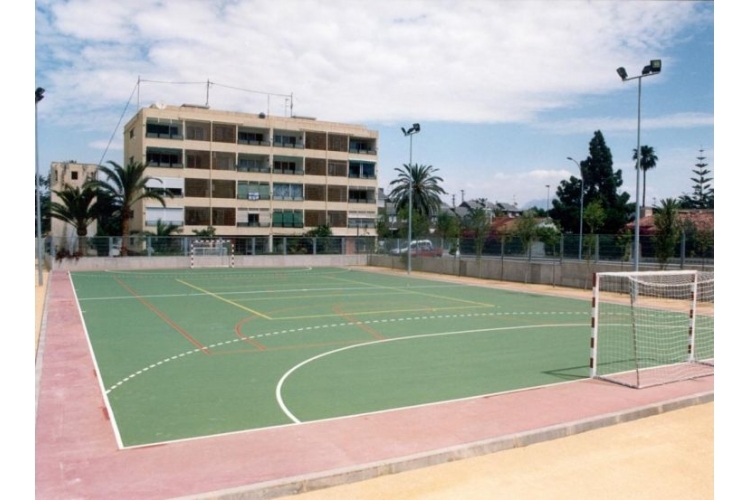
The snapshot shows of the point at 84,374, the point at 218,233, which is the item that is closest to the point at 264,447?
the point at 84,374

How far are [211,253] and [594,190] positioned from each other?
157 ft

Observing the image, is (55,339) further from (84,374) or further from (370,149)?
(370,149)

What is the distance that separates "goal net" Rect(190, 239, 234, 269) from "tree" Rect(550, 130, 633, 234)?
139ft

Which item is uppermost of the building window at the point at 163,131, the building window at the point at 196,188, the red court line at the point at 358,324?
the building window at the point at 163,131

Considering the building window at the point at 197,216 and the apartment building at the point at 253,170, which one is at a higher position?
the apartment building at the point at 253,170

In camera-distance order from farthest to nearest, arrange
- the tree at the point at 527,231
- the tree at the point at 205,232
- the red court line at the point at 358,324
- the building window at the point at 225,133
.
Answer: the building window at the point at 225,133 < the tree at the point at 205,232 < the tree at the point at 527,231 < the red court line at the point at 358,324

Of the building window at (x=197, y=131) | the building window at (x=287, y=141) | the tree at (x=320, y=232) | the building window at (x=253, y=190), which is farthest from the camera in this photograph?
the building window at (x=287, y=141)

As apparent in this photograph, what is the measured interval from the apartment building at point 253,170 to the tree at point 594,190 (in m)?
23.6

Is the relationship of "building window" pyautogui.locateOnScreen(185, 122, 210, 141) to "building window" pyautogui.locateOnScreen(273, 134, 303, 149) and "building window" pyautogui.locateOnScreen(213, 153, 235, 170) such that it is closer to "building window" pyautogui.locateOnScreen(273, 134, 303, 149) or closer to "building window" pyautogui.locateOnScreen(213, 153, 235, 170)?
"building window" pyautogui.locateOnScreen(213, 153, 235, 170)

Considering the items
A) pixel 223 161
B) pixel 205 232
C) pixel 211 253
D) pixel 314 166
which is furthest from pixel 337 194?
pixel 211 253

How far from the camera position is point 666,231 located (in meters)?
28.8

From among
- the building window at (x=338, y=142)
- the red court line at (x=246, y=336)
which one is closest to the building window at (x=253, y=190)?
the building window at (x=338, y=142)

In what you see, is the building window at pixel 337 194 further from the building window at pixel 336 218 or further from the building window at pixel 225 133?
the building window at pixel 225 133

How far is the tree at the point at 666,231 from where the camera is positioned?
94.0 feet
